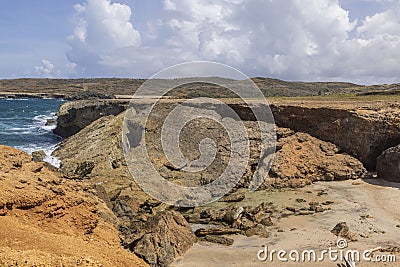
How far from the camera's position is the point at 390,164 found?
20453 millimetres

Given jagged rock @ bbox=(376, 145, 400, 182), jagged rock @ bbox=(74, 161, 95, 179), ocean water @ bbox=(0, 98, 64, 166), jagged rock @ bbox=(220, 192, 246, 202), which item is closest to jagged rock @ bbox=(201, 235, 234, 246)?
jagged rock @ bbox=(220, 192, 246, 202)

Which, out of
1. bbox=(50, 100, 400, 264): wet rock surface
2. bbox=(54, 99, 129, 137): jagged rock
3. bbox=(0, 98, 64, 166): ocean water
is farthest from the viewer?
bbox=(54, 99, 129, 137): jagged rock

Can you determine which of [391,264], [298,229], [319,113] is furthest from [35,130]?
[391,264]

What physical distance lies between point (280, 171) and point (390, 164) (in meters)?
5.44

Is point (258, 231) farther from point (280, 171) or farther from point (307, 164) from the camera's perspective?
point (307, 164)

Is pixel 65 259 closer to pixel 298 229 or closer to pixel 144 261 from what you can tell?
pixel 144 261

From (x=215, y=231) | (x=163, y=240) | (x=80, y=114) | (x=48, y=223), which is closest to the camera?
(x=48, y=223)
